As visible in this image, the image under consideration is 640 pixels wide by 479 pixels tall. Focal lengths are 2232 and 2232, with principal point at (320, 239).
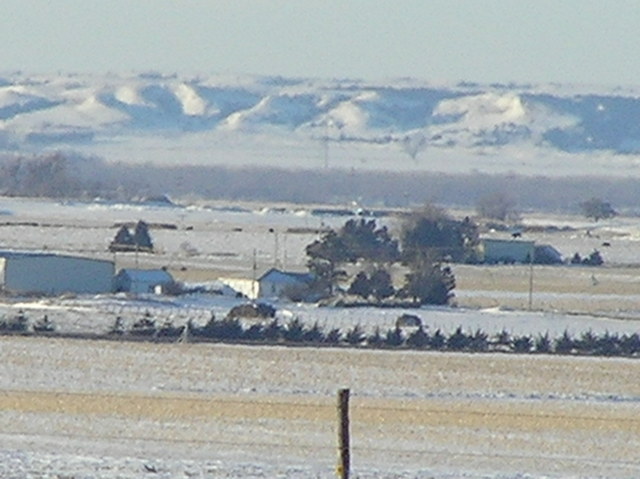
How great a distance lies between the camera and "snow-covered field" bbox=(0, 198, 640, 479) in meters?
15.3

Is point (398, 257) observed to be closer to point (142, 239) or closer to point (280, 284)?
point (280, 284)

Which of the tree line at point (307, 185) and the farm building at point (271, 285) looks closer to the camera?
the farm building at point (271, 285)

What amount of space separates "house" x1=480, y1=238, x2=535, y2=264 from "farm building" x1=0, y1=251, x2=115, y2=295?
→ 40.9ft

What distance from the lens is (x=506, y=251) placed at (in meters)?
48.0

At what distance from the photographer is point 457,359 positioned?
25859mm

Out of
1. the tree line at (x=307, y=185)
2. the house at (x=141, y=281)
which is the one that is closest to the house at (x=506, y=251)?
the house at (x=141, y=281)

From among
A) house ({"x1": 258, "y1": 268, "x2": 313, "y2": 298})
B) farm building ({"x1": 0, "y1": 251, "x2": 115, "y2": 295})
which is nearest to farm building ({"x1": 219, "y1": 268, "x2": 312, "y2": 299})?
house ({"x1": 258, "y1": 268, "x2": 313, "y2": 298})

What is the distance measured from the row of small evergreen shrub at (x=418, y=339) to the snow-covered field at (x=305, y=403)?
2.90ft

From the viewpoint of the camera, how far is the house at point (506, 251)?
1853 inches

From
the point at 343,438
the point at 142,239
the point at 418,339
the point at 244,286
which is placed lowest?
the point at 418,339

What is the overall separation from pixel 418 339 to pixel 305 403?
8194mm

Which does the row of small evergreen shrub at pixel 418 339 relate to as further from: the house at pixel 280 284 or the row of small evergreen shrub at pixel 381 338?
the house at pixel 280 284

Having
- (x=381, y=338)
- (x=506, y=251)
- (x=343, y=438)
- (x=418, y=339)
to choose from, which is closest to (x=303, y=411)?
(x=343, y=438)

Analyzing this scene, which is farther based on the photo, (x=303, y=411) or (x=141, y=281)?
(x=141, y=281)
